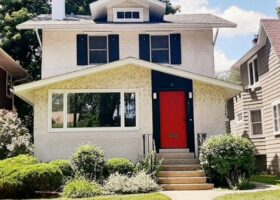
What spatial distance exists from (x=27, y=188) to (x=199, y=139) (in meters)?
6.88

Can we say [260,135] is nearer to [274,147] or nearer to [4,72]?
[274,147]

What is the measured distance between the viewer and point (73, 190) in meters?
11.8

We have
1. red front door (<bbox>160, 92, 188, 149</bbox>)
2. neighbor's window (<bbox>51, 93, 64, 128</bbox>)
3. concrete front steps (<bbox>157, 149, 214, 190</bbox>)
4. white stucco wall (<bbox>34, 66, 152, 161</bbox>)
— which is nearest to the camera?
concrete front steps (<bbox>157, 149, 214, 190</bbox>)

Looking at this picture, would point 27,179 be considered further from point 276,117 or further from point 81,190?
point 276,117

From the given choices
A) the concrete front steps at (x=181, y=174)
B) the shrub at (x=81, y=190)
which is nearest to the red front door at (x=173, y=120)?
the concrete front steps at (x=181, y=174)

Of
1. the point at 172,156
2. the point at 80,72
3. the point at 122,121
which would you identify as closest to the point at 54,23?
the point at 80,72

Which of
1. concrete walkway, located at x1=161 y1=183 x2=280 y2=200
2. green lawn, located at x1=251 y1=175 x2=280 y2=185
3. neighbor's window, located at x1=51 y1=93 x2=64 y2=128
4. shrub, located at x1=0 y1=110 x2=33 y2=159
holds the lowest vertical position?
concrete walkway, located at x1=161 y1=183 x2=280 y2=200

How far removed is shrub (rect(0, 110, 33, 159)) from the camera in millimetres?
15477

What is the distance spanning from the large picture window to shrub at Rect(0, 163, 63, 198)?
367cm

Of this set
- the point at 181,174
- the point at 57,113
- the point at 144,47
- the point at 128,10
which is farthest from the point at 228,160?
the point at 128,10

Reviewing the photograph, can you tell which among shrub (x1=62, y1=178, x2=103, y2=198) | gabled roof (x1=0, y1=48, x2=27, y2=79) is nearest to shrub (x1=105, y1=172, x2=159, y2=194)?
shrub (x1=62, y1=178, x2=103, y2=198)

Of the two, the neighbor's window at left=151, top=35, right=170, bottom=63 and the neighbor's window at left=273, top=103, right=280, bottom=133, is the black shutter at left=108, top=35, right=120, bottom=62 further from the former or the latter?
the neighbor's window at left=273, top=103, right=280, bottom=133

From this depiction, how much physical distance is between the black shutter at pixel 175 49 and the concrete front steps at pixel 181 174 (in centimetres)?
492

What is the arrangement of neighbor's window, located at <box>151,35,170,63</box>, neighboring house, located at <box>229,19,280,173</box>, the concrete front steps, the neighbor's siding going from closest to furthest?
the concrete front steps
neighboring house, located at <box>229,19,280,173</box>
neighbor's window, located at <box>151,35,170,63</box>
the neighbor's siding
